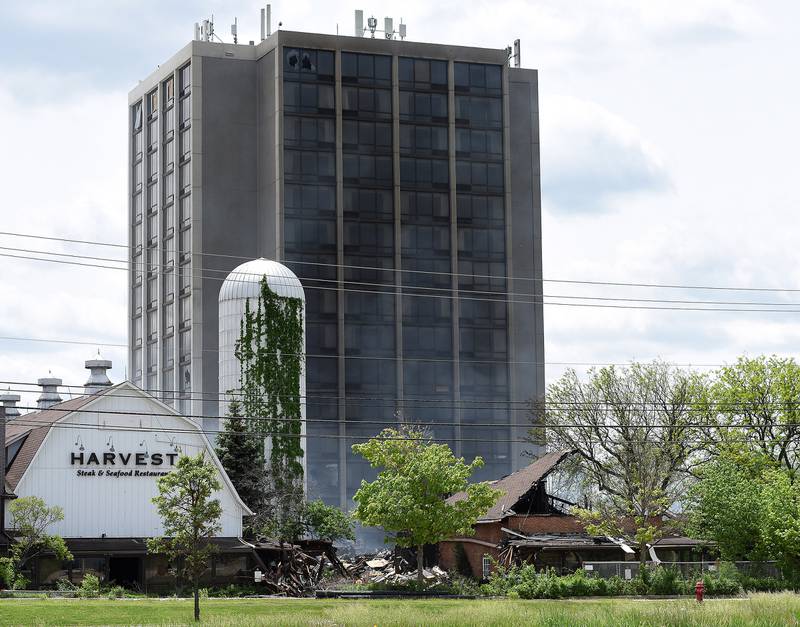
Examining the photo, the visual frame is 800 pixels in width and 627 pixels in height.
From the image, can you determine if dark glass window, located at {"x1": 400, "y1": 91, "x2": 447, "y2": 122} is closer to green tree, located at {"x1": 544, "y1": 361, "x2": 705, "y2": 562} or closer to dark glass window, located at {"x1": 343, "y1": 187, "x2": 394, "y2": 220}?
dark glass window, located at {"x1": 343, "y1": 187, "x2": 394, "y2": 220}

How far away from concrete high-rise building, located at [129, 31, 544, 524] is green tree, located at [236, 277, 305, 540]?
32595 mm

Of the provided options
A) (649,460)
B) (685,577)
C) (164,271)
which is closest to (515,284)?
(164,271)

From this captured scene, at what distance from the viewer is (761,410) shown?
78.3 m

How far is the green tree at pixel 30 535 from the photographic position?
62.0 metres

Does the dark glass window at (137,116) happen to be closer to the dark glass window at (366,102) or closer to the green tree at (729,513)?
the dark glass window at (366,102)

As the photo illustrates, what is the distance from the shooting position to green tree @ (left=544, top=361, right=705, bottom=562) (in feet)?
240

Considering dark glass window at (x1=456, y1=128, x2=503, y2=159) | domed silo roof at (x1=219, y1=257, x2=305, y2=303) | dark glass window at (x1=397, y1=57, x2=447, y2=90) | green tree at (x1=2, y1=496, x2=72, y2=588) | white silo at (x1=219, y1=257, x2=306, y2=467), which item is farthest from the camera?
dark glass window at (x1=456, y1=128, x2=503, y2=159)

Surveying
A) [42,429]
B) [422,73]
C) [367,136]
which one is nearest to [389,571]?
[42,429]

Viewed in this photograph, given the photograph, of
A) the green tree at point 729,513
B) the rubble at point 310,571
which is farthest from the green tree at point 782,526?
the rubble at point 310,571

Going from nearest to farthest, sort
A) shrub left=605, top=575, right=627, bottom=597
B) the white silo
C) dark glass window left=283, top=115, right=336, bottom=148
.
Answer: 1. shrub left=605, top=575, right=627, bottom=597
2. the white silo
3. dark glass window left=283, top=115, right=336, bottom=148

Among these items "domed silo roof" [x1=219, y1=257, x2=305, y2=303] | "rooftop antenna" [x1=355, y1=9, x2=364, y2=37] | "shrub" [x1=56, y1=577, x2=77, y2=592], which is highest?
"rooftop antenna" [x1=355, y1=9, x2=364, y2=37]

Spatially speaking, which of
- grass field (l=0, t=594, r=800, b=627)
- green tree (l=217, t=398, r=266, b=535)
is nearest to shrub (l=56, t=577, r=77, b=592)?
grass field (l=0, t=594, r=800, b=627)

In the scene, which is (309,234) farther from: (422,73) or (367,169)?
(422,73)

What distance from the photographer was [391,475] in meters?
68.2
